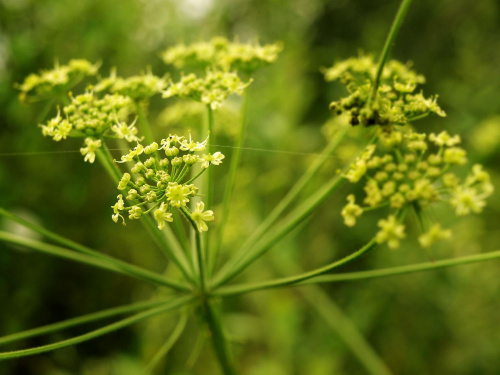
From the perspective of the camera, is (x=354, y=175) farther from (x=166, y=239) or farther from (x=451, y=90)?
(x=451, y=90)

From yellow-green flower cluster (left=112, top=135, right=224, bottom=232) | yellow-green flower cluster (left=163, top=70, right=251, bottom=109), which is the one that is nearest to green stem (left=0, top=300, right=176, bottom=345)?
yellow-green flower cluster (left=112, top=135, right=224, bottom=232)

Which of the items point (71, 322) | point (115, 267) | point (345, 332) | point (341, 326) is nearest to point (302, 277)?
point (115, 267)

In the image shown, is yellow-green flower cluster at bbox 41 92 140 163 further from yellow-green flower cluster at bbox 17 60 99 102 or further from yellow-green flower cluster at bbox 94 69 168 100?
yellow-green flower cluster at bbox 17 60 99 102

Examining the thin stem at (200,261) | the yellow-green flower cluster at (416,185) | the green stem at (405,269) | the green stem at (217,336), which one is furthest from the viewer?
the green stem at (217,336)

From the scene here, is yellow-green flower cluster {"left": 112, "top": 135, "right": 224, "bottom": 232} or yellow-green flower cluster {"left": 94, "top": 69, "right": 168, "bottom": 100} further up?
yellow-green flower cluster {"left": 94, "top": 69, "right": 168, "bottom": 100}

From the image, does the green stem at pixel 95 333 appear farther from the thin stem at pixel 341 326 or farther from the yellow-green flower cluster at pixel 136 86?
the thin stem at pixel 341 326

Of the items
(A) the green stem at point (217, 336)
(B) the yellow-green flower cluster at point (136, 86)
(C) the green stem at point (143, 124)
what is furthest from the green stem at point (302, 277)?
(B) the yellow-green flower cluster at point (136, 86)

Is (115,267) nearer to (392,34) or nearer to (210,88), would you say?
(210,88)
